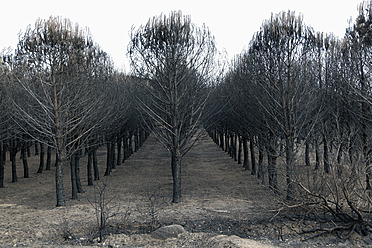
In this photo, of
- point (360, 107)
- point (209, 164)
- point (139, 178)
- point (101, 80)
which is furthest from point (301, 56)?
point (209, 164)

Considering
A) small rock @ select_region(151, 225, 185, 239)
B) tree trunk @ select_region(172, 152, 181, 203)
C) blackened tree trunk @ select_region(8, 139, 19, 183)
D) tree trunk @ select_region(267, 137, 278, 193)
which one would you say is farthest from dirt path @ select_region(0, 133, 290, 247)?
blackened tree trunk @ select_region(8, 139, 19, 183)

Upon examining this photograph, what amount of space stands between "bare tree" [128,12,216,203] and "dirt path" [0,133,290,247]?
2.19m

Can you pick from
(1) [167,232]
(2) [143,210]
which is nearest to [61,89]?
(2) [143,210]

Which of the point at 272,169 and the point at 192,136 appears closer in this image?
the point at 272,169

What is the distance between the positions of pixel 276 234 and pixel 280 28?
9.31 metres

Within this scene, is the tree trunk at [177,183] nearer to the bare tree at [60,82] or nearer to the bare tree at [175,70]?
the bare tree at [175,70]

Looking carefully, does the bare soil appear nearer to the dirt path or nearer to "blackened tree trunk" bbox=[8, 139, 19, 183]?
the dirt path

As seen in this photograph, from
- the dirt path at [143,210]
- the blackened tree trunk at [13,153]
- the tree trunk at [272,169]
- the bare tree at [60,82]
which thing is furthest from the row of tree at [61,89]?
the tree trunk at [272,169]

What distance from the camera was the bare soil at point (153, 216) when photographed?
10227mm

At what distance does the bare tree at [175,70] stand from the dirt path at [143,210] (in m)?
2.19

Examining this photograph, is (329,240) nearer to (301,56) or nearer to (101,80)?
(301,56)

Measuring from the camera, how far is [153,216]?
11602 millimetres

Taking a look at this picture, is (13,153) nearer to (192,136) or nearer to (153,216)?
(192,136)

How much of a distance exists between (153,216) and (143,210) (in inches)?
92.8
